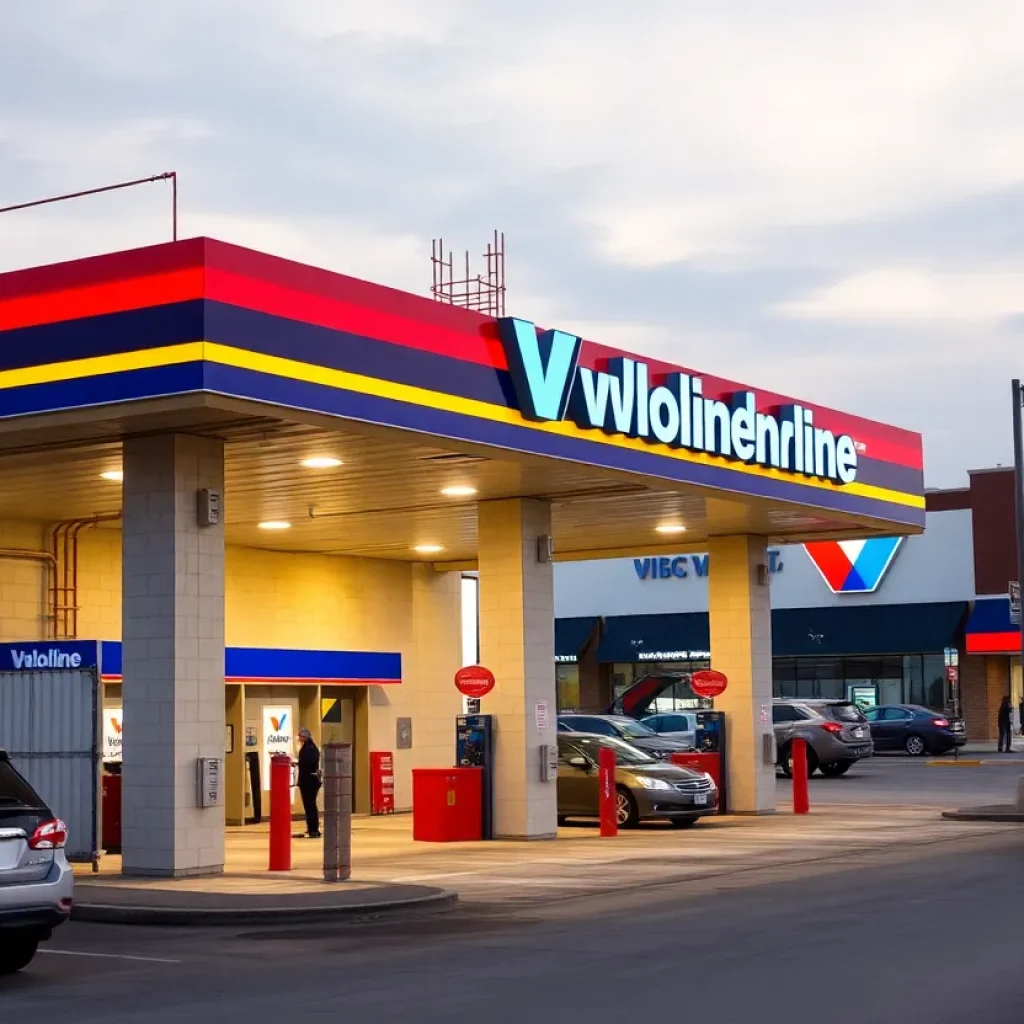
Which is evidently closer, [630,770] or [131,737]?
[131,737]

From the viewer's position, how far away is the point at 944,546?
5959 centimetres

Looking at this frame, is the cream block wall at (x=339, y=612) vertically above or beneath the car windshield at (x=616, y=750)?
above

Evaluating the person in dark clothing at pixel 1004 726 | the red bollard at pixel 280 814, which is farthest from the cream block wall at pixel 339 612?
the person in dark clothing at pixel 1004 726

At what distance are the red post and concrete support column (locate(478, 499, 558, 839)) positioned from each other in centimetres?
72

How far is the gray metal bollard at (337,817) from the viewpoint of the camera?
18172 mm

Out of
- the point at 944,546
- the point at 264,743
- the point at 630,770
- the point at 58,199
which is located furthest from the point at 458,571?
the point at 944,546

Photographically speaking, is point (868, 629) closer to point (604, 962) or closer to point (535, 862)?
point (535, 862)

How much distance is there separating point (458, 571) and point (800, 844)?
1315 cm

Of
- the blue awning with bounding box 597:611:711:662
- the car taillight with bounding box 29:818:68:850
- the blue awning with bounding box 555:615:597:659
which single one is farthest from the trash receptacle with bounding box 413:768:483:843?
the blue awning with bounding box 555:615:597:659

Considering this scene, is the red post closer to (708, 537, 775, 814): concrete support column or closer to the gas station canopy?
the gas station canopy

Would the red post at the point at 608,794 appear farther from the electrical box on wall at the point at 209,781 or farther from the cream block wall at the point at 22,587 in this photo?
the cream block wall at the point at 22,587

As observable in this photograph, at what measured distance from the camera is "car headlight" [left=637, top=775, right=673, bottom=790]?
26672mm

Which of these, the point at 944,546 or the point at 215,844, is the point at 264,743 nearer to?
the point at 215,844

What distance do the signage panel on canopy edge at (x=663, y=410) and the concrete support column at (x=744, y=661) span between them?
2.85 m
